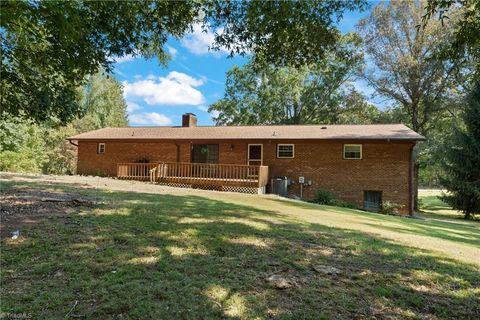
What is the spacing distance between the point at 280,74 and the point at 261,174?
653 inches

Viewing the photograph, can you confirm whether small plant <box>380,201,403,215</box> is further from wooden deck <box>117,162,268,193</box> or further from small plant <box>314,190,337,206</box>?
wooden deck <box>117,162,268,193</box>

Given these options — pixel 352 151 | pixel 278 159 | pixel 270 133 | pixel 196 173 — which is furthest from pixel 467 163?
pixel 196 173

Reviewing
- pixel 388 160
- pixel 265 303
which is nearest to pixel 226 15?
pixel 265 303

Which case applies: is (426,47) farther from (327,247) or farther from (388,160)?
(327,247)

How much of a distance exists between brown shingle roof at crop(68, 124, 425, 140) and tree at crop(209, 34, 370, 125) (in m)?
10.7

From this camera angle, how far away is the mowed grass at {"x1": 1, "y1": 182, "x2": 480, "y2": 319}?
2955 millimetres

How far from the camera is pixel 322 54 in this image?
5949 mm

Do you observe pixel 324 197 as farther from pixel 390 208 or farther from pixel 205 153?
pixel 205 153

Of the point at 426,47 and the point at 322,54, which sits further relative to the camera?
the point at 426,47

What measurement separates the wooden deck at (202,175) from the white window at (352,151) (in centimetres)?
439

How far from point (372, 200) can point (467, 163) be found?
7.00m

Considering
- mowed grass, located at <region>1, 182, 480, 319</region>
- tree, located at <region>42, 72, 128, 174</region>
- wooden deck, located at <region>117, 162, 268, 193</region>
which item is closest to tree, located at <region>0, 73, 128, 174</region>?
tree, located at <region>42, 72, 128, 174</region>

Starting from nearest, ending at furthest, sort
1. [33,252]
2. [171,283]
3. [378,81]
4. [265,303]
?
[265,303] < [171,283] < [33,252] < [378,81]

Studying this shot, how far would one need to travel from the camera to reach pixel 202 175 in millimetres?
17562
